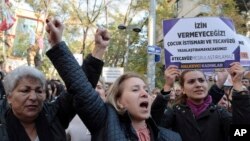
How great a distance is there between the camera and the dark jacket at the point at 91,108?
309 centimetres

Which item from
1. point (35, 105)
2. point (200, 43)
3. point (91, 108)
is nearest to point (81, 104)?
point (91, 108)

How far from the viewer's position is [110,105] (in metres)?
3.32

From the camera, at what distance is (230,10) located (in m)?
20.0

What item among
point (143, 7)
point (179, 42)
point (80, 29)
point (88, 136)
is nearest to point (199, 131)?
point (88, 136)

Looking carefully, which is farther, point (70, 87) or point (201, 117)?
point (201, 117)

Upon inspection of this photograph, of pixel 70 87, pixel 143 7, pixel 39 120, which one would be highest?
pixel 143 7

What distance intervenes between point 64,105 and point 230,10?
1767 cm

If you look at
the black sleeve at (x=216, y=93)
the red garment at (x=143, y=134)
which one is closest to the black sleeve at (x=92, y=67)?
the red garment at (x=143, y=134)

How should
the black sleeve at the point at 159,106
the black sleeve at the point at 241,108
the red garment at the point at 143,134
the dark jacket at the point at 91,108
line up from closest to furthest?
the dark jacket at the point at 91,108, the red garment at the point at 143,134, the black sleeve at the point at 241,108, the black sleeve at the point at 159,106

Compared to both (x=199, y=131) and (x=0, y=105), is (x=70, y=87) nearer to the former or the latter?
→ (x=0, y=105)

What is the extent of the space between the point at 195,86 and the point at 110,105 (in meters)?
1.11

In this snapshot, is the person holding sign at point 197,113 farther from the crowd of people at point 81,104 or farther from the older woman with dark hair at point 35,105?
the older woman with dark hair at point 35,105

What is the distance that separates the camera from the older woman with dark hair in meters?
3.26

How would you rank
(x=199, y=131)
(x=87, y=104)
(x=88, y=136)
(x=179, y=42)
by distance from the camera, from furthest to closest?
(x=179, y=42) → (x=88, y=136) → (x=199, y=131) → (x=87, y=104)
